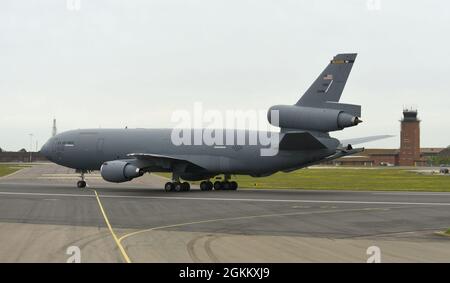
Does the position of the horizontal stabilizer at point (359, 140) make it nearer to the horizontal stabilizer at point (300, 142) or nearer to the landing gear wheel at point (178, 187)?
the horizontal stabilizer at point (300, 142)

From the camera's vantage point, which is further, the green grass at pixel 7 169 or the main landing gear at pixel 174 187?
the green grass at pixel 7 169

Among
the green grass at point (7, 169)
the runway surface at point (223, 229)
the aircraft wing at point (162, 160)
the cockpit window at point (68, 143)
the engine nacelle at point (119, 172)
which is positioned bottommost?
the green grass at point (7, 169)

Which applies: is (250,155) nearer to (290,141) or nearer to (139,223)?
(290,141)

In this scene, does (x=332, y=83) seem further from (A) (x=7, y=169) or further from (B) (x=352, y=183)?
(A) (x=7, y=169)

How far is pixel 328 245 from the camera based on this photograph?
1620 centimetres

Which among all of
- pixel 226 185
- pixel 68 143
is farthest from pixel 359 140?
pixel 68 143

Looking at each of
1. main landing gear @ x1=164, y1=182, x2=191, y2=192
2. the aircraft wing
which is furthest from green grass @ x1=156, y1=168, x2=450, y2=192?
the aircraft wing

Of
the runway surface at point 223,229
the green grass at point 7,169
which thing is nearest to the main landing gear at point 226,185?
the runway surface at point 223,229

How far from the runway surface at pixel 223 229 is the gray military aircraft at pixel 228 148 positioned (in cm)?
516

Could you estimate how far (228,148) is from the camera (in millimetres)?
42188

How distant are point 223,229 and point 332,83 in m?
19.3

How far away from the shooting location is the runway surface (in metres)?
14.5

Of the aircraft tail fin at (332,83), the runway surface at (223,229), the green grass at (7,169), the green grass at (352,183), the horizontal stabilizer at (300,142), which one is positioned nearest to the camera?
the runway surface at (223,229)

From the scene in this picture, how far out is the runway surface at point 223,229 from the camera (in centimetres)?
1448
